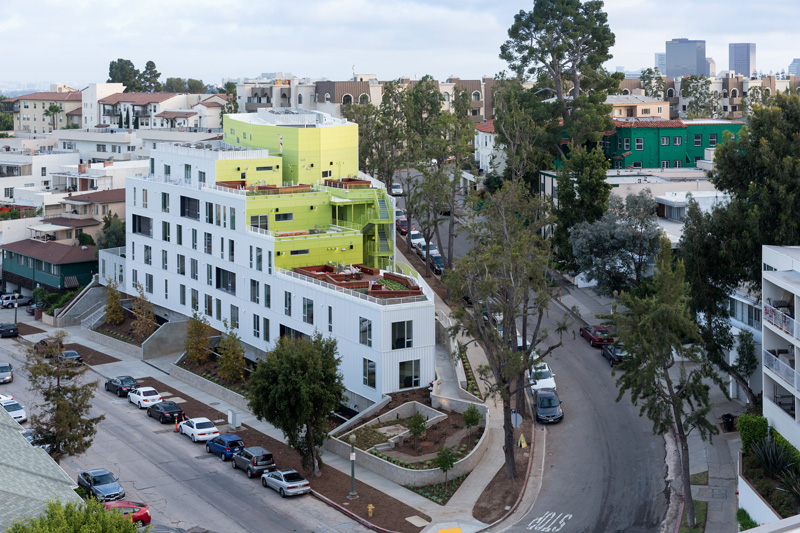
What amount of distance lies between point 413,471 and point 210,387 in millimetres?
21646

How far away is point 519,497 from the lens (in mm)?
44375

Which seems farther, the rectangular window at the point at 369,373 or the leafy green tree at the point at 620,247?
the leafy green tree at the point at 620,247

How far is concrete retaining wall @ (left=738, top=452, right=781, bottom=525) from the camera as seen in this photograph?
37.2 meters

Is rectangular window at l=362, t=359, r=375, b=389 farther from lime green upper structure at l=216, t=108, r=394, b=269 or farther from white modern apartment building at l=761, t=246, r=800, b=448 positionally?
white modern apartment building at l=761, t=246, r=800, b=448

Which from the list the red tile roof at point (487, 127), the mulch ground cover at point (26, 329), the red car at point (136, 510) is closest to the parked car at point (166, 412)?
the red car at point (136, 510)

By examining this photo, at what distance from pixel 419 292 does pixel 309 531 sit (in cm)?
1764

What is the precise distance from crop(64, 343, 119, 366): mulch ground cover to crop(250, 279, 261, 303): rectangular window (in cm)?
1402

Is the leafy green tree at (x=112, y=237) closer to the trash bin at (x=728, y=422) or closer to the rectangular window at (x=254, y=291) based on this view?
the rectangular window at (x=254, y=291)

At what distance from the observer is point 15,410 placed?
5872 cm

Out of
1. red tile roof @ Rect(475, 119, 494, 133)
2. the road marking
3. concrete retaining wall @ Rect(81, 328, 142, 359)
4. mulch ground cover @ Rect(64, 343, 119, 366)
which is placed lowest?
the road marking

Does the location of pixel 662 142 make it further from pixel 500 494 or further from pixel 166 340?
pixel 500 494

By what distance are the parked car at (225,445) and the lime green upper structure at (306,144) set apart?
25.0 m

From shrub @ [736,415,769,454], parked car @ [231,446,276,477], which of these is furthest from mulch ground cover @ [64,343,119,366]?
shrub @ [736,415,769,454]

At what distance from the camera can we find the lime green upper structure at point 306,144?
235 feet
